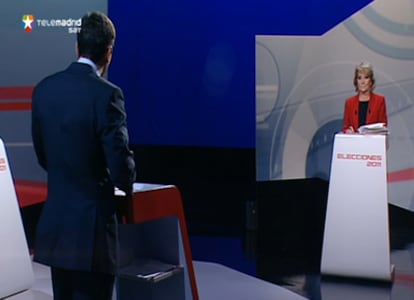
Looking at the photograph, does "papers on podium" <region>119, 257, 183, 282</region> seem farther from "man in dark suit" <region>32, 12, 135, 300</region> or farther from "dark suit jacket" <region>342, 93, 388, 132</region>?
"dark suit jacket" <region>342, 93, 388, 132</region>

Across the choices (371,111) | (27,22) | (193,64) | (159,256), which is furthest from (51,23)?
(159,256)

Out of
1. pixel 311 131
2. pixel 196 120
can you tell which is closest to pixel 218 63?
pixel 196 120

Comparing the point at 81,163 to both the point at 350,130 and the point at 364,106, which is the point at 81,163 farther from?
the point at 364,106

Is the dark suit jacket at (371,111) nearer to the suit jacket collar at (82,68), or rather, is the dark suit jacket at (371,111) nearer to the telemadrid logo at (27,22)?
the telemadrid logo at (27,22)

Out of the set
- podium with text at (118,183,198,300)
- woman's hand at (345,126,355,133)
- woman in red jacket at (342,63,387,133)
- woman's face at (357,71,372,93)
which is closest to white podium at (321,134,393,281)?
woman's hand at (345,126,355,133)

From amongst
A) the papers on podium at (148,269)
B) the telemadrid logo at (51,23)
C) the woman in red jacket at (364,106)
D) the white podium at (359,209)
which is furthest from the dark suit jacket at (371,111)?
the papers on podium at (148,269)

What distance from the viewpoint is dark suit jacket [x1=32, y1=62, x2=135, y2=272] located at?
7.05 ft

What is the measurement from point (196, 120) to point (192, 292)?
12.0 feet

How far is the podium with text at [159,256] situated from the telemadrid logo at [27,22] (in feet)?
11.1

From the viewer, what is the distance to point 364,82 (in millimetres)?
4855

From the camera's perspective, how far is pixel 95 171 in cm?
221

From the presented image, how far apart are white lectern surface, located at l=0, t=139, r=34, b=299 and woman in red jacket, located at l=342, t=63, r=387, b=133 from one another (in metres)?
2.57

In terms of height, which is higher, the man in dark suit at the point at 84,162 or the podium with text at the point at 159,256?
the man in dark suit at the point at 84,162

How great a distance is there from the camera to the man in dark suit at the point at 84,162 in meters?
2.15
